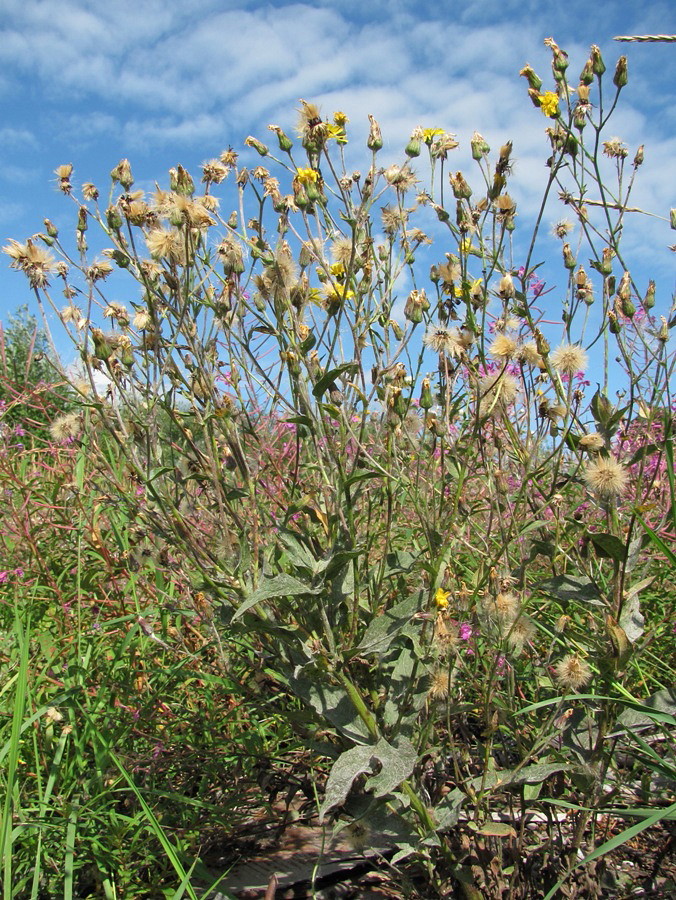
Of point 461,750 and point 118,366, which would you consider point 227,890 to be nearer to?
point 461,750

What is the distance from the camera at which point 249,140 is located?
2.11 meters

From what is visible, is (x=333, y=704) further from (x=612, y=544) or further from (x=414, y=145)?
(x=414, y=145)

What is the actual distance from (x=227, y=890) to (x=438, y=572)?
3.04 feet

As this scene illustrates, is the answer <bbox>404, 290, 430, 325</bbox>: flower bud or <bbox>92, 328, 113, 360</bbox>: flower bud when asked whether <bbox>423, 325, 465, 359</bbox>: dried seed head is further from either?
<bbox>92, 328, 113, 360</bbox>: flower bud

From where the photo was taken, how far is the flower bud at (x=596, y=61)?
199 centimetres

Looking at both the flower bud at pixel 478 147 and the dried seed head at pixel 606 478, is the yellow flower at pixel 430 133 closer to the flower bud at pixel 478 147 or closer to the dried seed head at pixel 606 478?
the flower bud at pixel 478 147

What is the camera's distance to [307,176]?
6.00 feet

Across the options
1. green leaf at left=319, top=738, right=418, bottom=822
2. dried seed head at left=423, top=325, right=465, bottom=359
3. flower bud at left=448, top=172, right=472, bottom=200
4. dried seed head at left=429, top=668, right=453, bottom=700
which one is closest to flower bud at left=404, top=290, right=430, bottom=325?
dried seed head at left=423, top=325, right=465, bottom=359

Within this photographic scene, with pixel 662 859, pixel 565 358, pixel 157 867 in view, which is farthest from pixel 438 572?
pixel 157 867

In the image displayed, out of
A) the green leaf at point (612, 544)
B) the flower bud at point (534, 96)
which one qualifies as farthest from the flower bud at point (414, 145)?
the green leaf at point (612, 544)

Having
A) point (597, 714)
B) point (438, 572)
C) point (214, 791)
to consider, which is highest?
point (438, 572)

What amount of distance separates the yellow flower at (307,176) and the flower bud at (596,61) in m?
0.85

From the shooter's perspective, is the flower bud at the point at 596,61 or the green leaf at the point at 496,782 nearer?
the green leaf at the point at 496,782

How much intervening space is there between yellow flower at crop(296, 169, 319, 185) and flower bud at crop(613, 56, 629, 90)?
2.93 feet
